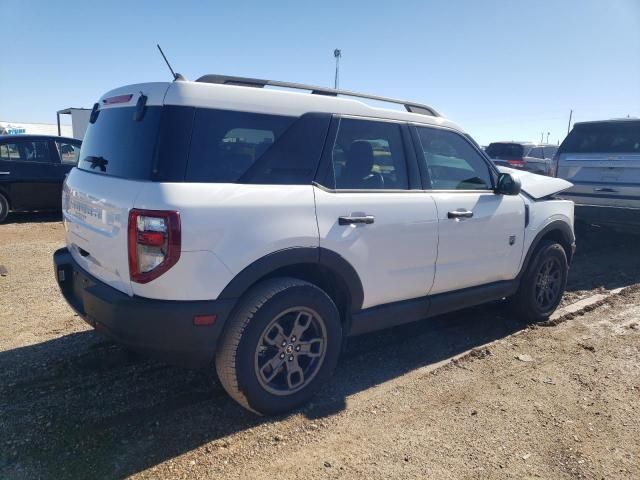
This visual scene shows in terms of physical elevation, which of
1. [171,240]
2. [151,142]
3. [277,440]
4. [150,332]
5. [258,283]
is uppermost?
[151,142]

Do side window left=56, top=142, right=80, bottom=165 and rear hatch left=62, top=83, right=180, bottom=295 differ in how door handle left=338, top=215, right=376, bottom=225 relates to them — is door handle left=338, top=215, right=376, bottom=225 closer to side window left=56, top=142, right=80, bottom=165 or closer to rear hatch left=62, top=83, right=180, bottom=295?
rear hatch left=62, top=83, right=180, bottom=295

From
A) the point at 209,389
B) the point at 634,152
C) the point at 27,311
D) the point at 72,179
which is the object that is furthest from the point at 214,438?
the point at 634,152

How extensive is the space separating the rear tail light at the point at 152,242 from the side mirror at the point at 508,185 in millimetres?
2784

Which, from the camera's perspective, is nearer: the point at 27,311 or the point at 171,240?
the point at 171,240

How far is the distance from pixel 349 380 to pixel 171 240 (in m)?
1.78

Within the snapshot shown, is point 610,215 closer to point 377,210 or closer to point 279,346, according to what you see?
point 377,210

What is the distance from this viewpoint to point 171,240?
2500 millimetres

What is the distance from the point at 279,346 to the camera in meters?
3.05

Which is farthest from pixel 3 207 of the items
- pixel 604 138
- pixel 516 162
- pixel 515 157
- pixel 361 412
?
pixel 515 157

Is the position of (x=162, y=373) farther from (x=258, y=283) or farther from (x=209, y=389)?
(x=258, y=283)

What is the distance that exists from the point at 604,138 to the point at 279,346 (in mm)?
6997

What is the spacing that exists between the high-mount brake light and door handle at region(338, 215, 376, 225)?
4.80 feet

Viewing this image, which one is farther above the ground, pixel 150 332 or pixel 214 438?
pixel 150 332

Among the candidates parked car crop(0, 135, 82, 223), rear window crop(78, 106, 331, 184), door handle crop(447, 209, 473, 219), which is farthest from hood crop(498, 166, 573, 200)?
parked car crop(0, 135, 82, 223)
